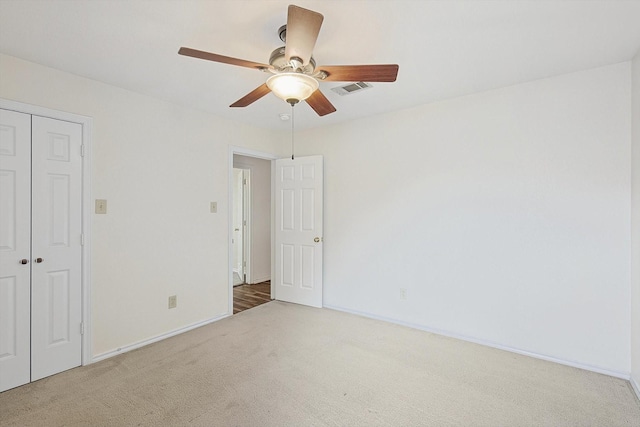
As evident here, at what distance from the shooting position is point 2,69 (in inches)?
88.3

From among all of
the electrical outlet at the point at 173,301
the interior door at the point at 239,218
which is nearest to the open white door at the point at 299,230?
the interior door at the point at 239,218

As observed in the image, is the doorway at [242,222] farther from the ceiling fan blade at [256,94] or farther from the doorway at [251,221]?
the ceiling fan blade at [256,94]

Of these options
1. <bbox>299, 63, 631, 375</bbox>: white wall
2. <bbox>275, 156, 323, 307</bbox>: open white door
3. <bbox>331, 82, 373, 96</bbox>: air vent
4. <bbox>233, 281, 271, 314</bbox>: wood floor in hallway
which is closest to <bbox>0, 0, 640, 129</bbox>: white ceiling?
<bbox>331, 82, 373, 96</bbox>: air vent

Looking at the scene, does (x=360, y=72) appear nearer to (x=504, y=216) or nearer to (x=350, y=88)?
(x=350, y=88)

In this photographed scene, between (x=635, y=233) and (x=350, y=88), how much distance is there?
98.1 inches

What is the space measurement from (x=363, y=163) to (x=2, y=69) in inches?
127

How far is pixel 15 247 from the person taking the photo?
91.1 inches

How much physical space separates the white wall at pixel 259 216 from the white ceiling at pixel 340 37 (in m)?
2.78

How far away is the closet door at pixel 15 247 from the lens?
7.42ft

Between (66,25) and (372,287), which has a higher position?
(66,25)

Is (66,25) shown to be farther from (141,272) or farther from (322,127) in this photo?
(322,127)

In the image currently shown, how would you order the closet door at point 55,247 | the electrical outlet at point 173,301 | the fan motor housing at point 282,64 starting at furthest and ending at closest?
1. the electrical outlet at point 173,301
2. the closet door at point 55,247
3. the fan motor housing at point 282,64

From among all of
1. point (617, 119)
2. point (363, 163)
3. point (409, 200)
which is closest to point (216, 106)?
point (363, 163)

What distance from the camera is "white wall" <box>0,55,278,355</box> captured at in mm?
2676
